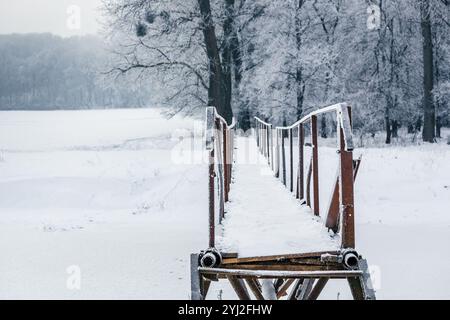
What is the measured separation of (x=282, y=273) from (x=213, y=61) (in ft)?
55.6

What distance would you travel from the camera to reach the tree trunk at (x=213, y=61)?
1962cm

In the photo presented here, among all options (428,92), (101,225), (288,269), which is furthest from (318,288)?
(428,92)

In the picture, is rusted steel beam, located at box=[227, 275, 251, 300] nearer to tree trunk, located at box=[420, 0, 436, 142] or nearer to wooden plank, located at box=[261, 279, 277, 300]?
wooden plank, located at box=[261, 279, 277, 300]

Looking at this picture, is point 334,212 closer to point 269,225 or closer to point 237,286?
point 269,225

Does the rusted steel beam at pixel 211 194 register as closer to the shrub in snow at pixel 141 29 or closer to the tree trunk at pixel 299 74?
the shrub in snow at pixel 141 29

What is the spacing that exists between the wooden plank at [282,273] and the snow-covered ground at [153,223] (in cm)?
35

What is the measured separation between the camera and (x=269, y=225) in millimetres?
5359

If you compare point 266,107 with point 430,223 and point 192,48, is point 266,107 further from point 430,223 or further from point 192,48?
point 430,223

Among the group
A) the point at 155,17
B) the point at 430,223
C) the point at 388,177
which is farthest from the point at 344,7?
the point at 430,223

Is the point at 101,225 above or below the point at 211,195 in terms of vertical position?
below

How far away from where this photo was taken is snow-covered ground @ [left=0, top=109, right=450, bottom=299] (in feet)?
29.5

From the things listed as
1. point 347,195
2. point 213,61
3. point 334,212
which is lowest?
point 334,212

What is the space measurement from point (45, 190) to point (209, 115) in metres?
12.9

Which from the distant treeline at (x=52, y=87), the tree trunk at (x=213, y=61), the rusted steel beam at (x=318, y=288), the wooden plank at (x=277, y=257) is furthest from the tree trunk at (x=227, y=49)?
the distant treeline at (x=52, y=87)
